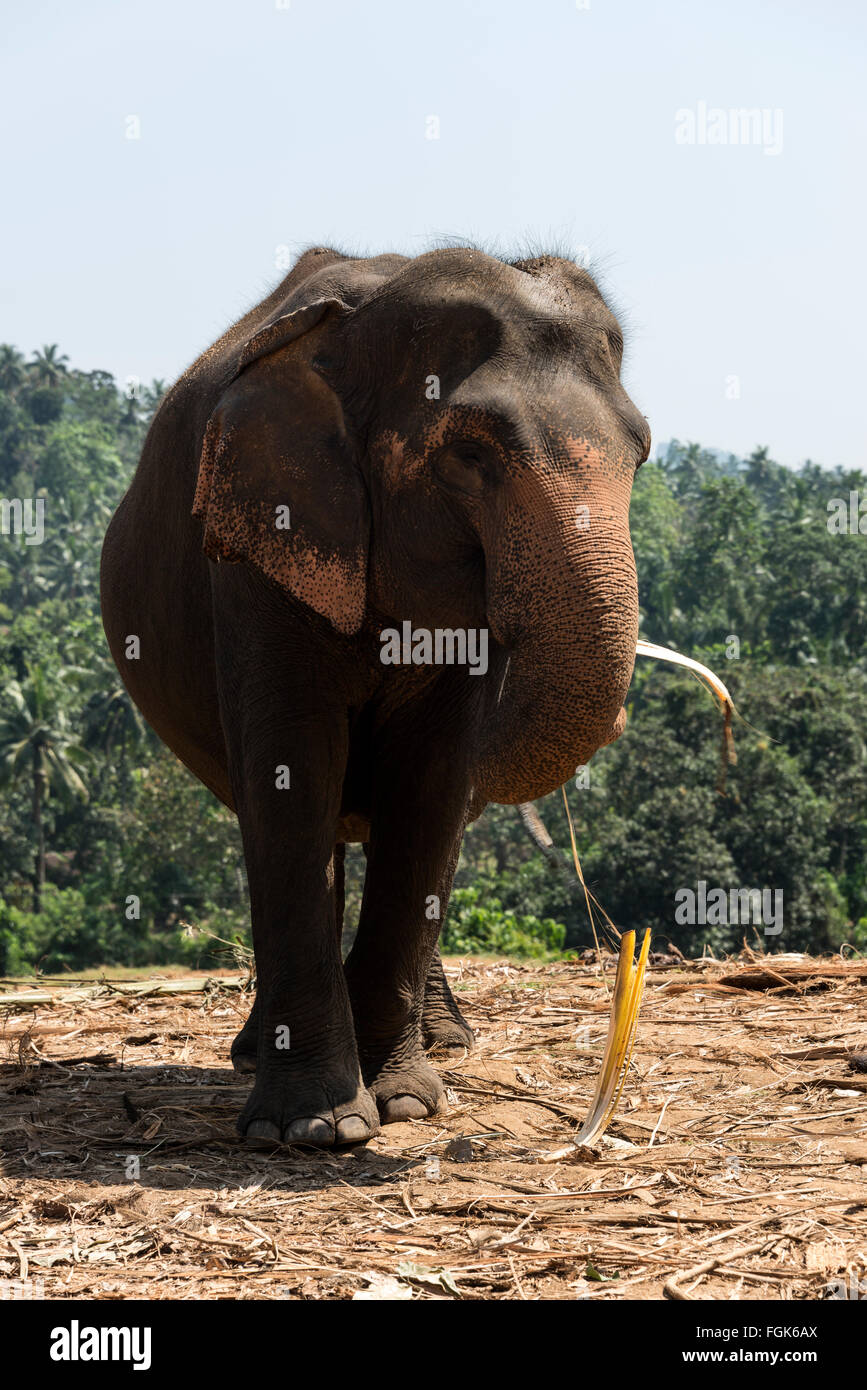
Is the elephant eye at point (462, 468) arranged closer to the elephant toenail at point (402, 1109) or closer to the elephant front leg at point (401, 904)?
the elephant front leg at point (401, 904)

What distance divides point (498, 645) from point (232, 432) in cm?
107

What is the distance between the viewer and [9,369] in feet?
365

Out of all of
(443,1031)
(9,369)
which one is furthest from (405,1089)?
(9,369)

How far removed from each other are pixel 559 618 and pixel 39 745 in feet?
138

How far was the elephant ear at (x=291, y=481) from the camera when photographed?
4.89m

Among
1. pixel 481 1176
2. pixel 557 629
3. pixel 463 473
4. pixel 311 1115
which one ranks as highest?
pixel 463 473

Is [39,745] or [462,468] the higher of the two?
[39,745]

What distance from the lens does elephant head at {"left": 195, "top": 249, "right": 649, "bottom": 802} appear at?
4195 mm

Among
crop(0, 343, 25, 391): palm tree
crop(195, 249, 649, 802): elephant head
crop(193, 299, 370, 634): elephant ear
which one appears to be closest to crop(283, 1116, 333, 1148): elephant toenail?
crop(195, 249, 649, 802): elephant head

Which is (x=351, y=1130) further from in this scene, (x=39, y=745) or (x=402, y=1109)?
(x=39, y=745)

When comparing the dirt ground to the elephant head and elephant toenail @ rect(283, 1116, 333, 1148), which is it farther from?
the elephant head
